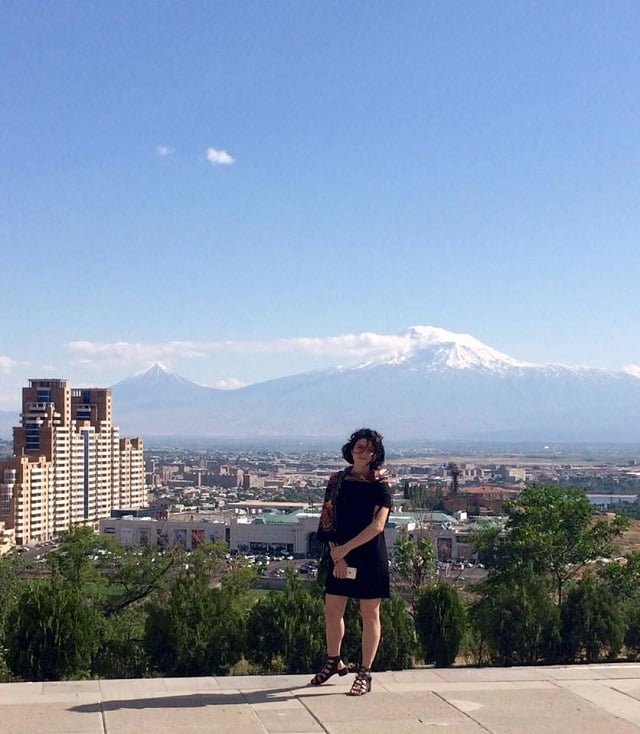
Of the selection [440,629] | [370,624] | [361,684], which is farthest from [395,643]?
[361,684]

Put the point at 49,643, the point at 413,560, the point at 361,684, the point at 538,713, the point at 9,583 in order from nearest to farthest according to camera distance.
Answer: the point at 538,713 < the point at 361,684 < the point at 49,643 < the point at 413,560 < the point at 9,583

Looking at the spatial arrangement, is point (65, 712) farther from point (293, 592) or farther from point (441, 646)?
point (441, 646)

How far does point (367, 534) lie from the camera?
15.6 ft

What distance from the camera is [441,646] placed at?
20.3 ft

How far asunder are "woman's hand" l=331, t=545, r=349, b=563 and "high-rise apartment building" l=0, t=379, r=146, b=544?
56.1 m

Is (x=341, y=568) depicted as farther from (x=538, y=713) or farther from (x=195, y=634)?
(x=195, y=634)

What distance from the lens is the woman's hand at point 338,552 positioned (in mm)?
4797

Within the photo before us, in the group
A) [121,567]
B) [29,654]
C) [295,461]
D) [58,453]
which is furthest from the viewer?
[295,461]

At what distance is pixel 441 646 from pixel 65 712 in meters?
2.76

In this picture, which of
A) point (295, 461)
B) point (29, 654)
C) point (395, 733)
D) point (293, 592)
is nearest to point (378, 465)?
point (395, 733)

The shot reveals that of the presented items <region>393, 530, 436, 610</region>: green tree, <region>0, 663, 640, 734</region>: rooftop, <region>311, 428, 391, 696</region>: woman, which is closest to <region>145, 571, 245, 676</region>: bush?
<region>0, 663, 640, 734</region>: rooftop

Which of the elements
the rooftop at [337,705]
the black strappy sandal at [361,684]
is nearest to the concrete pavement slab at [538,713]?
Answer: the rooftop at [337,705]

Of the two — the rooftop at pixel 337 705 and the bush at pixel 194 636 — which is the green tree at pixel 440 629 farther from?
the bush at pixel 194 636

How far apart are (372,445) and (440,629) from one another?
1.92m
